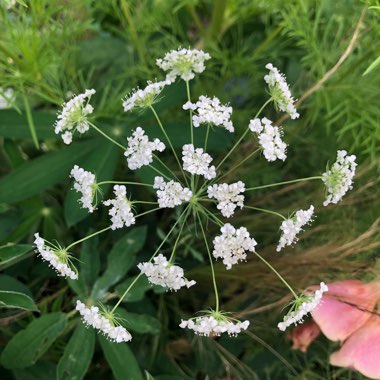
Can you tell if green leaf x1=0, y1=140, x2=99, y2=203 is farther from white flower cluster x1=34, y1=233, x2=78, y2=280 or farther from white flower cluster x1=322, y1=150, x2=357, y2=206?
white flower cluster x1=322, y1=150, x2=357, y2=206

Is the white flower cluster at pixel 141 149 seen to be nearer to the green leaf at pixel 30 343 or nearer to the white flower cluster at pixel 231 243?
the white flower cluster at pixel 231 243

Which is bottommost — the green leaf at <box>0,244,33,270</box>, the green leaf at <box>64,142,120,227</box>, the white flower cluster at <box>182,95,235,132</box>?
the green leaf at <box>64,142,120,227</box>

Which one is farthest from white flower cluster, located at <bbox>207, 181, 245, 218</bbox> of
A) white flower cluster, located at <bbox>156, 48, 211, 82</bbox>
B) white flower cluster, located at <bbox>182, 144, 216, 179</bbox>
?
white flower cluster, located at <bbox>156, 48, 211, 82</bbox>

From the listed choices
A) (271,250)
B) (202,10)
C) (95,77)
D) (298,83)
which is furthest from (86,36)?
(271,250)

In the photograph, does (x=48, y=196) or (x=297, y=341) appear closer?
(x=297, y=341)

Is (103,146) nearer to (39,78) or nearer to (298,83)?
(39,78)

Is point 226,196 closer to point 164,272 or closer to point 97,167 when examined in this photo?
point 164,272
